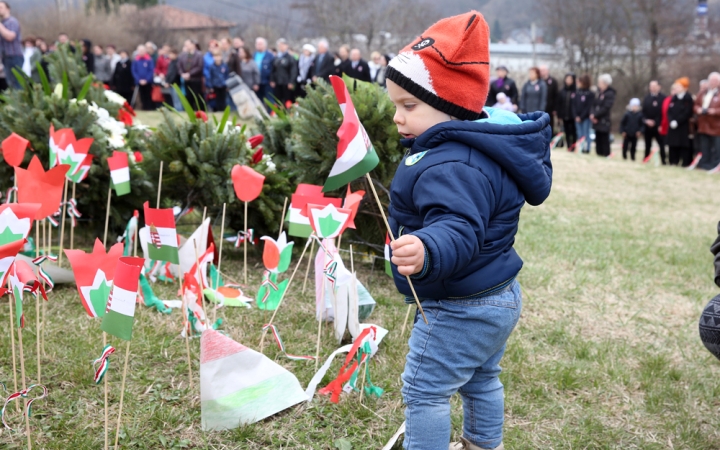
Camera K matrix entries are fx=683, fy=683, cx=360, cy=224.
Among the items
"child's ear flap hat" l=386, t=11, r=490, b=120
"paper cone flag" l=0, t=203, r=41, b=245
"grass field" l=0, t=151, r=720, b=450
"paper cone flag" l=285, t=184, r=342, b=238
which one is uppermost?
"child's ear flap hat" l=386, t=11, r=490, b=120

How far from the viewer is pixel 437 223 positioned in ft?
5.79

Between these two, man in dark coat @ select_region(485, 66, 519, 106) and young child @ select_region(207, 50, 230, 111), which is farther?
young child @ select_region(207, 50, 230, 111)

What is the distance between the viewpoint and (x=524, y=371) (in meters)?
3.08

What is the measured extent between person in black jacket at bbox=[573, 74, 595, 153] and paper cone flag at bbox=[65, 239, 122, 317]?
1338 cm

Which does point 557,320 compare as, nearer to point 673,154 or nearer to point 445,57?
point 445,57

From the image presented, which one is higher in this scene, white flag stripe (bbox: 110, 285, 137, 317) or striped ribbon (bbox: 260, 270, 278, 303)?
white flag stripe (bbox: 110, 285, 137, 317)

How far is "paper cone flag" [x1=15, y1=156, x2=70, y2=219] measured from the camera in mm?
2416

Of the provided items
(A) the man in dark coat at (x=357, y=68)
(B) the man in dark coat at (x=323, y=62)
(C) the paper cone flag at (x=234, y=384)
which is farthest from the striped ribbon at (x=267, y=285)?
(B) the man in dark coat at (x=323, y=62)

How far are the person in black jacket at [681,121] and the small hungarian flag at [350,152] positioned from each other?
12.4 meters

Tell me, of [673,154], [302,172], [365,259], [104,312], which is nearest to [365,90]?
[302,172]

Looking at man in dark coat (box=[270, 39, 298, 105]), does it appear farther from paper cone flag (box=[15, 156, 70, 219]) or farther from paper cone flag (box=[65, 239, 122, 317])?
paper cone flag (box=[65, 239, 122, 317])

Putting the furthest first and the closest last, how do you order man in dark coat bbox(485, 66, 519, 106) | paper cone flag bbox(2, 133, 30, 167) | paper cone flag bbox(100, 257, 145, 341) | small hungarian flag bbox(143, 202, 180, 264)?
man in dark coat bbox(485, 66, 519, 106)
paper cone flag bbox(2, 133, 30, 167)
small hungarian flag bbox(143, 202, 180, 264)
paper cone flag bbox(100, 257, 145, 341)

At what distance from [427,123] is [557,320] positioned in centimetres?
224

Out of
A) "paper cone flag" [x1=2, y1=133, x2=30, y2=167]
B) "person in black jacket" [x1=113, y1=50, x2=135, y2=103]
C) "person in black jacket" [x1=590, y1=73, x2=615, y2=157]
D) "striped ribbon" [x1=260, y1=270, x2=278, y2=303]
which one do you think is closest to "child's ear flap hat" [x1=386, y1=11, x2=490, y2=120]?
"striped ribbon" [x1=260, y1=270, x2=278, y2=303]
